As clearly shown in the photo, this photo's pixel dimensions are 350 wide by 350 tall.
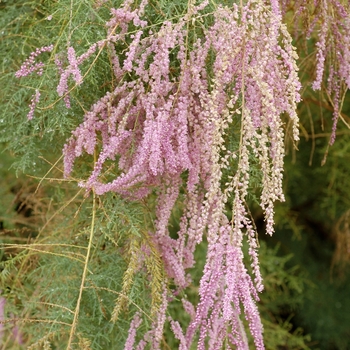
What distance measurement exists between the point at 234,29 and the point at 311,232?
1992 millimetres

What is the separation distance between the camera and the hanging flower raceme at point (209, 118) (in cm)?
82

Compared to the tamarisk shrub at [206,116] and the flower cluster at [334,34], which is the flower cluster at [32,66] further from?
the flower cluster at [334,34]

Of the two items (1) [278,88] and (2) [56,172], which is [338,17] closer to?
(1) [278,88]

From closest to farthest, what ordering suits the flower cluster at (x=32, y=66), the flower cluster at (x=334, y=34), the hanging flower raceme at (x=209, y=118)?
the hanging flower raceme at (x=209, y=118) < the flower cluster at (x=32, y=66) < the flower cluster at (x=334, y=34)

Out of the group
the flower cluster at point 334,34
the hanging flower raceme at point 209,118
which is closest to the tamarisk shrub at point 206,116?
the hanging flower raceme at point 209,118

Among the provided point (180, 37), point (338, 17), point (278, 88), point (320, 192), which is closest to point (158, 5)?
point (180, 37)

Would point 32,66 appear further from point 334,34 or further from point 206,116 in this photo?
point 334,34

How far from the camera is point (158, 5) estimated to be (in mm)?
938

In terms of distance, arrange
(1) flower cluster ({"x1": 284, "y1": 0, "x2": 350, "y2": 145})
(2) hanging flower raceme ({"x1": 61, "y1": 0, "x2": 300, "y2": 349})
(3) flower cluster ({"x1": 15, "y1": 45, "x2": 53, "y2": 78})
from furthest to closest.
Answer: (1) flower cluster ({"x1": 284, "y1": 0, "x2": 350, "y2": 145}), (3) flower cluster ({"x1": 15, "y1": 45, "x2": 53, "y2": 78}), (2) hanging flower raceme ({"x1": 61, "y1": 0, "x2": 300, "y2": 349})

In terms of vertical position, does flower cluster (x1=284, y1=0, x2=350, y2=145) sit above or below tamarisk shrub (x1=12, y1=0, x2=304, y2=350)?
above

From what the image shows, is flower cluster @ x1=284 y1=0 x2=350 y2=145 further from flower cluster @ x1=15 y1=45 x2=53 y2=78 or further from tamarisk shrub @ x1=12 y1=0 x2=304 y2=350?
flower cluster @ x1=15 y1=45 x2=53 y2=78

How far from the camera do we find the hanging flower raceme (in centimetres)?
82

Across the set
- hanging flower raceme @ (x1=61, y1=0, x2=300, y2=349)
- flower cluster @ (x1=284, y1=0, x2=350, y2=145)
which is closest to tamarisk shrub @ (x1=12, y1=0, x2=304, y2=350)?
hanging flower raceme @ (x1=61, y1=0, x2=300, y2=349)

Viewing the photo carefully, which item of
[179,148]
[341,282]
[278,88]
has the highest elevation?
[278,88]
